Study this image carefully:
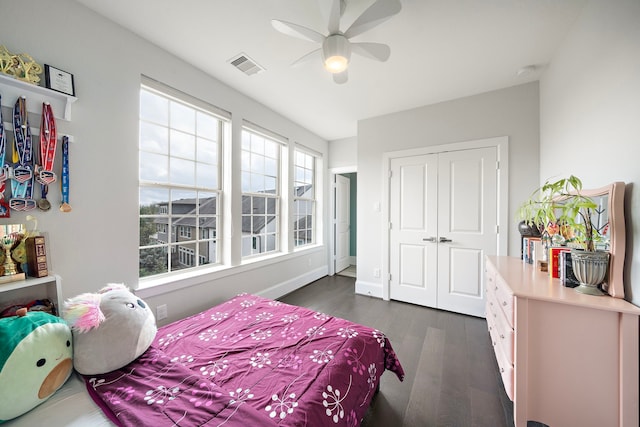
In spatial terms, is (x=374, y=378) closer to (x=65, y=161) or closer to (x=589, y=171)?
(x=589, y=171)

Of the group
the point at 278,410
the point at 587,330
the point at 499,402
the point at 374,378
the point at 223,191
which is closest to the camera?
the point at 278,410

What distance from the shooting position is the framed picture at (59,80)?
4.86 ft

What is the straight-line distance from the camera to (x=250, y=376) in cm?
119

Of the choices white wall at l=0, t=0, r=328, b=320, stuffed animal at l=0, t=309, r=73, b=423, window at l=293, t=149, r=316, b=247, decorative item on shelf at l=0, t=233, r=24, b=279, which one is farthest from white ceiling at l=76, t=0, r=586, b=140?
stuffed animal at l=0, t=309, r=73, b=423

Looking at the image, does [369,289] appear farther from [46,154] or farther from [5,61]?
[5,61]

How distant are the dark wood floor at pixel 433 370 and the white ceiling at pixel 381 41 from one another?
268 centimetres

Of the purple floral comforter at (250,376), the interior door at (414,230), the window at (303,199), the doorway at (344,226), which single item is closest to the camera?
the purple floral comforter at (250,376)

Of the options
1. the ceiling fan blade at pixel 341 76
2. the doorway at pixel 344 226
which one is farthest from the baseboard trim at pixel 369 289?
the ceiling fan blade at pixel 341 76

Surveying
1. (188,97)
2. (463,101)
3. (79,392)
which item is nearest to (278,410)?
(79,392)

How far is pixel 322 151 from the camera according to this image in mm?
4492

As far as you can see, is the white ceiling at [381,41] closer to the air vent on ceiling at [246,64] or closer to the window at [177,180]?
the air vent on ceiling at [246,64]

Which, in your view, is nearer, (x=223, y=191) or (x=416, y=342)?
(x=416, y=342)

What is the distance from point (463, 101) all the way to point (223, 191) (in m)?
3.20

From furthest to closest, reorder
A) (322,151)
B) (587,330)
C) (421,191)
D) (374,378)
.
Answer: (322,151) → (421,191) → (374,378) → (587,330)
